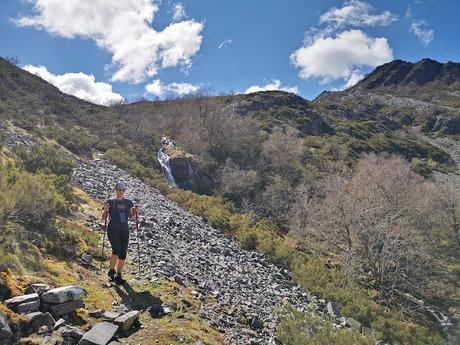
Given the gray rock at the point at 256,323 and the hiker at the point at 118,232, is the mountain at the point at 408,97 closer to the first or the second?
the gray rock at the point at 256,323

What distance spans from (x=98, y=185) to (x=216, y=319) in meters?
13.1

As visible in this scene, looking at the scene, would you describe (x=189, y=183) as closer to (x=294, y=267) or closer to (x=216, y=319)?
(x=294, y=267)

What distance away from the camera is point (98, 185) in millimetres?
19656

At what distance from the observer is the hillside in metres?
8.64

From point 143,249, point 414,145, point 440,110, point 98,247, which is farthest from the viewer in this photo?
point 440,110

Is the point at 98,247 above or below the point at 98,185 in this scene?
below

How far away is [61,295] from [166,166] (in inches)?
1034

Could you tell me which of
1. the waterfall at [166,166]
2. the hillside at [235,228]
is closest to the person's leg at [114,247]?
the hillside at [235,228]

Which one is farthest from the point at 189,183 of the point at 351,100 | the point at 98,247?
the point at 351,100

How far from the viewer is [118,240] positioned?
8375mm

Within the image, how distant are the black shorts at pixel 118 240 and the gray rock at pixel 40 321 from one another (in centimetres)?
255

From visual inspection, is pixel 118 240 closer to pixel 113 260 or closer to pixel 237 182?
pixel 113 260

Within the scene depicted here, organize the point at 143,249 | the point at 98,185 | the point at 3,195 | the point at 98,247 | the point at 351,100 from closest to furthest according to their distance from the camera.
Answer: the point at 3,195 < the point at 98,247 < the point at 143,249 < the point at 98,185 < the point at 351,100

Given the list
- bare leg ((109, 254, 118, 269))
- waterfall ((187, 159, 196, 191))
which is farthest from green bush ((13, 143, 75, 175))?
waterfall ((187, 159, 196, 191))
